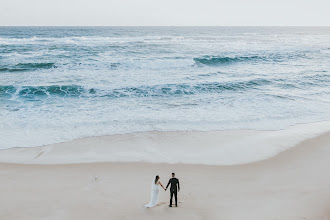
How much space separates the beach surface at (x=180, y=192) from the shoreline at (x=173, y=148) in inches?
15.5

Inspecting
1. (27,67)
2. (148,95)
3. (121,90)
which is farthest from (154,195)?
(27,67)

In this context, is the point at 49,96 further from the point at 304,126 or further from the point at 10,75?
the point at 304,126

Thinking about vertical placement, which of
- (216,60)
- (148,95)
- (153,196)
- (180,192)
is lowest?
(180,192)

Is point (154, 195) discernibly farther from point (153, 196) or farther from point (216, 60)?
point (216, 60)

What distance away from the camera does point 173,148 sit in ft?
41.4

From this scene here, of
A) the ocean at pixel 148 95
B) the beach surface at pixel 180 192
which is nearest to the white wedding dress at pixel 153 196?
the beach surface at pixel 180 192

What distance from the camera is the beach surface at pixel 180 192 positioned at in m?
8.11

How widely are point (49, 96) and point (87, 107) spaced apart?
14.2ft

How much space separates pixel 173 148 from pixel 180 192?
11.7 feet

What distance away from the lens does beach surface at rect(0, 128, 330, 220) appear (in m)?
8.11

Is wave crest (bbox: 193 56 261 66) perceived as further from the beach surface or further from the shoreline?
the beach surface

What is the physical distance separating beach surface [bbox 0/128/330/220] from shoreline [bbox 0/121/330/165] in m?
0.39

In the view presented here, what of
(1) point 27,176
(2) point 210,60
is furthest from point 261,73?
(1) point 27,176

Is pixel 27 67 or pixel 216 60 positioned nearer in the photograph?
pixel 27 67
